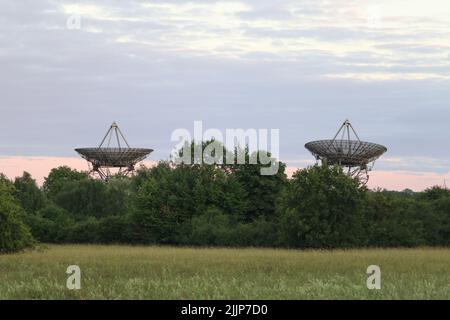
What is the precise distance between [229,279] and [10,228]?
80.3ft

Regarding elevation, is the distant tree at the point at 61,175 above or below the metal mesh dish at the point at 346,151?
above

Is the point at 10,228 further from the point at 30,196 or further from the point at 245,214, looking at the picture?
the point at 30,196

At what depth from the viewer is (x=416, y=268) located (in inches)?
1091

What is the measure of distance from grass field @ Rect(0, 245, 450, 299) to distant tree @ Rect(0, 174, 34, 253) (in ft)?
32.5

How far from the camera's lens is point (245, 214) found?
230 ft

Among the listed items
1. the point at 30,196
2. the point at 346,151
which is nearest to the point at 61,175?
the point at 30,196

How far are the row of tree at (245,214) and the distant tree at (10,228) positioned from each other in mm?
61

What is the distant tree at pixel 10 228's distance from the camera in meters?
42.5

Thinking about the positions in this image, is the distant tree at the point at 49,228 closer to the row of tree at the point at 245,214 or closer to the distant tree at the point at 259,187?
the row of tree at the point at 245,214

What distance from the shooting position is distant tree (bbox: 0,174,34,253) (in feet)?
140

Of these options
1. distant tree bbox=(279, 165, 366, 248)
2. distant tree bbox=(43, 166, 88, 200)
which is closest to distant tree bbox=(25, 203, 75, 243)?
distant tree bbox=(279, 165, 366, 248)

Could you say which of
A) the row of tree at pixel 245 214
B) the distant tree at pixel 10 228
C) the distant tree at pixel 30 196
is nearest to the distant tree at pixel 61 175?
the distant tree at pixel 30 196
